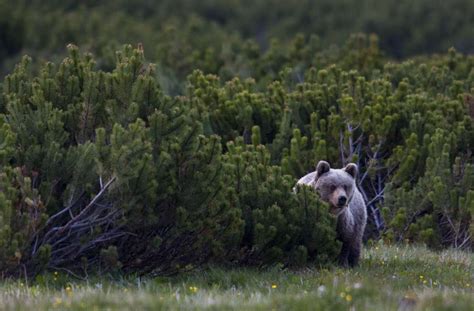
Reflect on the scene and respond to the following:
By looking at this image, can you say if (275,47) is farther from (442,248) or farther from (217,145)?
(217,145)

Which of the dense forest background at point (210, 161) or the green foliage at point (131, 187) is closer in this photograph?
the green foliage at point (131, 187)

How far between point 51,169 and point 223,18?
4391 cm

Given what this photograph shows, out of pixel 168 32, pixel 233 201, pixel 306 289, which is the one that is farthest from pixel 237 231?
pixel 168 32

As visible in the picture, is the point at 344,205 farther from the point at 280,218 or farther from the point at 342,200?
the point at 280,218

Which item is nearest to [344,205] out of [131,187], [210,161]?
[210,161]

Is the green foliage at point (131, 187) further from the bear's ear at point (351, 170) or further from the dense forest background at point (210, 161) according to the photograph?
the bear's ear at point (351, 170)

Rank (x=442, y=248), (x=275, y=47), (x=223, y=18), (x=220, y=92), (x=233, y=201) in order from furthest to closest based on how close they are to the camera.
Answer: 1. (x=223, y=18)
2. (x=275, y=47)
3. (x=220, y=92)
4. (x=442, y=248)
5. (x=233, y=201)

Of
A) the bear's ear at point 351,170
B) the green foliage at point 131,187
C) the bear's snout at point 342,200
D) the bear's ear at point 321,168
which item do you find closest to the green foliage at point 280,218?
the green foliage at point 131,187

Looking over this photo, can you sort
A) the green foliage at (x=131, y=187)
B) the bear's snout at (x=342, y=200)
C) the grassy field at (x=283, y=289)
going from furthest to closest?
the bear's snout at (x=342, y=200)
the green foliage at (x=131, y=187)
the grassy field at (x=283, y=289)

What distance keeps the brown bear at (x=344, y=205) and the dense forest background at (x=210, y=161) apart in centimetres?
32

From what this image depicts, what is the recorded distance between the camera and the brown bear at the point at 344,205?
35.7ft

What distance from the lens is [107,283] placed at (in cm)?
882

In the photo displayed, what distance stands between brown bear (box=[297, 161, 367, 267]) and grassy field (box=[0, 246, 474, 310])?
0.23 metres

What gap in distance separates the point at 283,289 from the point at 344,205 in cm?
221
